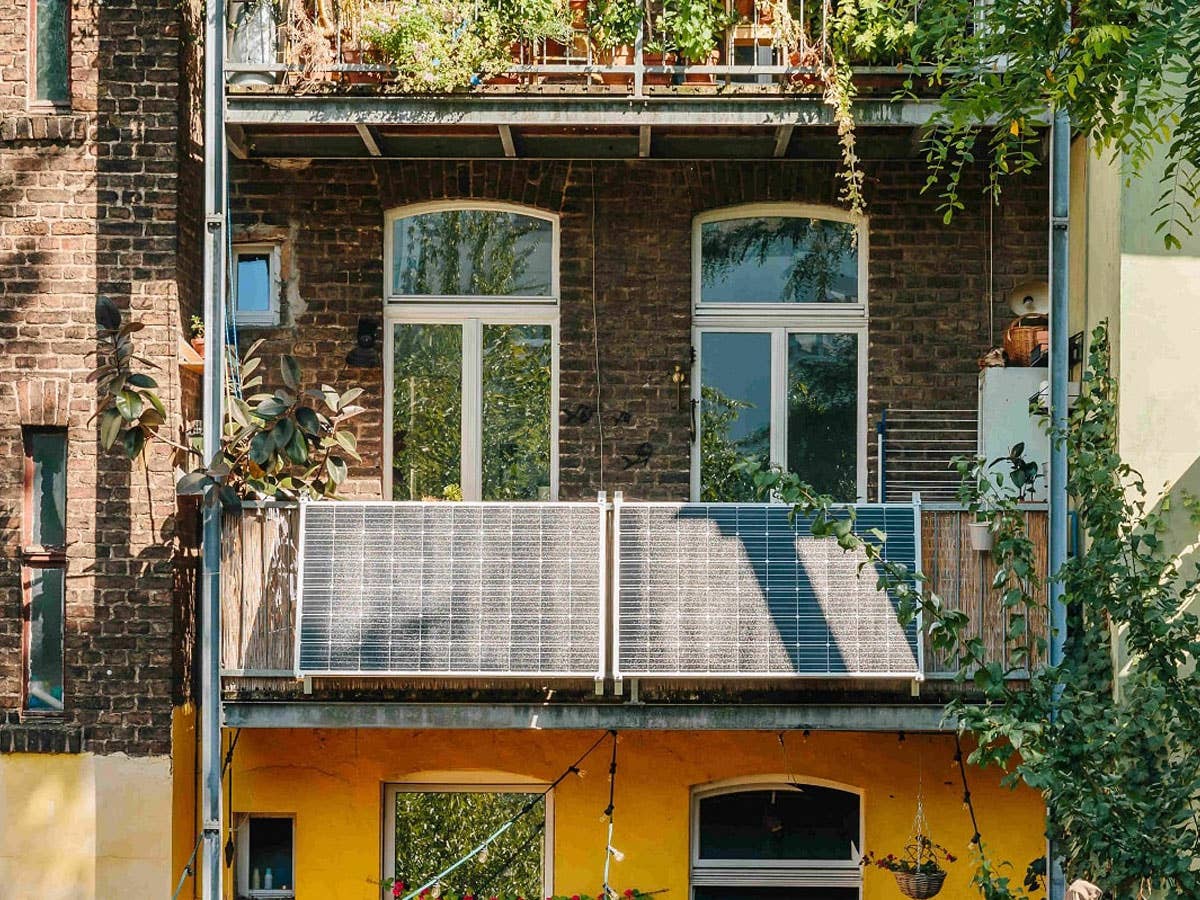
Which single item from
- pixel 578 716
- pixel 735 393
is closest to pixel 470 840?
pixel 578 716

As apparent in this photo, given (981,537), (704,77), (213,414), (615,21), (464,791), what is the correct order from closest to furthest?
(981,537), (213,414), (615,21), (704,77), (464,791)

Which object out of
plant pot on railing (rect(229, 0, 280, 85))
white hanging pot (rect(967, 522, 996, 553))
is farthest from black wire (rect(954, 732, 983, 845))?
plant pot on railing (rect(229, 0, 280, 85))

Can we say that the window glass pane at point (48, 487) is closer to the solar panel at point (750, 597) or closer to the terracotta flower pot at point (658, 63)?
the solar panel at point (750, 597)

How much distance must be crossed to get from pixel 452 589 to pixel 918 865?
3278 mm

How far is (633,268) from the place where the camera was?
945cm

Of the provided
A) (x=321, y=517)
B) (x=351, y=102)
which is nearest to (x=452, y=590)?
(x=321, y=517)

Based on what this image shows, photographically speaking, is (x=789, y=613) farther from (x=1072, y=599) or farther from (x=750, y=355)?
(x=750, y=355)

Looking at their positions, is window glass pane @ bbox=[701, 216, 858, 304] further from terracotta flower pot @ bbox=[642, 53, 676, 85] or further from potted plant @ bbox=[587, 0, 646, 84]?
potted plant @ bbox=[587, 0, 646, 84]

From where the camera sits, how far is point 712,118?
8453 mm

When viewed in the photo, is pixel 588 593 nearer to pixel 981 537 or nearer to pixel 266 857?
pixel 981 537

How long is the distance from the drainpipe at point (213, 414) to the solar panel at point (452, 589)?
51 centimetres

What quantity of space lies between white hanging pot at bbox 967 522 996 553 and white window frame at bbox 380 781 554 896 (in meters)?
3.12

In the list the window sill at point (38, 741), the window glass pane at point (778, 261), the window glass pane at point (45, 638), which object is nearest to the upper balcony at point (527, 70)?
the window glass pane at point (778, 261)

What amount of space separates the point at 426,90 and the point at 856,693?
4246mm
